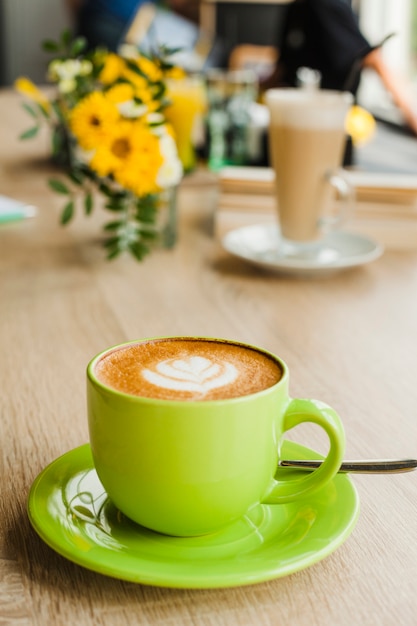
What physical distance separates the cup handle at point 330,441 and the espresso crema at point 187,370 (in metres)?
0.02

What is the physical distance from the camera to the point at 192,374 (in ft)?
1.55

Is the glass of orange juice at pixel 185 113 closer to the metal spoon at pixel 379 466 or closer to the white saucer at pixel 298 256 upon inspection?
the white saucer at pixel 298 256

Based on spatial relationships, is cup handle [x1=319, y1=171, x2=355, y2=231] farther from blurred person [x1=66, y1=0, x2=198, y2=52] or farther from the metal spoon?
blurred person [x1=66, y1=0, x2=198, y2=52]

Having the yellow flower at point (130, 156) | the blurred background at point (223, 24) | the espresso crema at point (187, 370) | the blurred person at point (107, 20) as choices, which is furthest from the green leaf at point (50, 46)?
the blurred background at point (223, 24)

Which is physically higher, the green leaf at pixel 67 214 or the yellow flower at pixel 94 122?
the yellow flower at pixel 94 122

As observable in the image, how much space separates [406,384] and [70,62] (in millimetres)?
894

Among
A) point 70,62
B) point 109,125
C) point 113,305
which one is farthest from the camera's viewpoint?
point 70,62

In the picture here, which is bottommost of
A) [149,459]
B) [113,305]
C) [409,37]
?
[409,37]

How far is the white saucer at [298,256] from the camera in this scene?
1006 millimetres

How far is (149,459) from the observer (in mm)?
444

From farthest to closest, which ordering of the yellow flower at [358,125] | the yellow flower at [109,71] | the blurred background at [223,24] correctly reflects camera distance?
the blurred background at [223,24] → the yellow flower at [358,125] → the yellow flower at [109,71]

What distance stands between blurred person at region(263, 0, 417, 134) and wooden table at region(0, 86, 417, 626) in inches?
20.6

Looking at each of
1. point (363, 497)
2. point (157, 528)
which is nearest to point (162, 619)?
point (157, 528)

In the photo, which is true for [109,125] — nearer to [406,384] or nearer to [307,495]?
[406,384]
